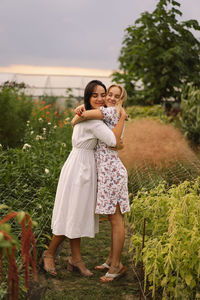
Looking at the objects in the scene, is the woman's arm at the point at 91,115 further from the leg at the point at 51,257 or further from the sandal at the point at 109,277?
the sandal at the point at 109,277

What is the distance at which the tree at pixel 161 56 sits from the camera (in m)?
13.7

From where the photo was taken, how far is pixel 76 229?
3.20 meters

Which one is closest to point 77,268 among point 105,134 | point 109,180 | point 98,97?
point 109,180

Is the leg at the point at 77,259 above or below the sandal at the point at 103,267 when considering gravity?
above

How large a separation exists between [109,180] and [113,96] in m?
0.73

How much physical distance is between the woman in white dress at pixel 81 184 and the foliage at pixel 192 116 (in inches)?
260

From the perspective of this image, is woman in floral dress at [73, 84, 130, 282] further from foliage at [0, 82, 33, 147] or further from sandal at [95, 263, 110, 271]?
foliage at [0, 82, 33, 147]

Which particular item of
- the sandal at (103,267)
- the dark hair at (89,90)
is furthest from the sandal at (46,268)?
the dark hair at (89,90)

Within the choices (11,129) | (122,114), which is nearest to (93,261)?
(122,114)

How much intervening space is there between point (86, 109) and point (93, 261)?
1.52m

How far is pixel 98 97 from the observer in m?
3.32

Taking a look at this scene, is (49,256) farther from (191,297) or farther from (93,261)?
(191,297)

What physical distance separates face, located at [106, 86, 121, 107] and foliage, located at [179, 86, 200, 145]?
→ 6452 mm

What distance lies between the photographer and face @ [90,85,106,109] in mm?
3291
